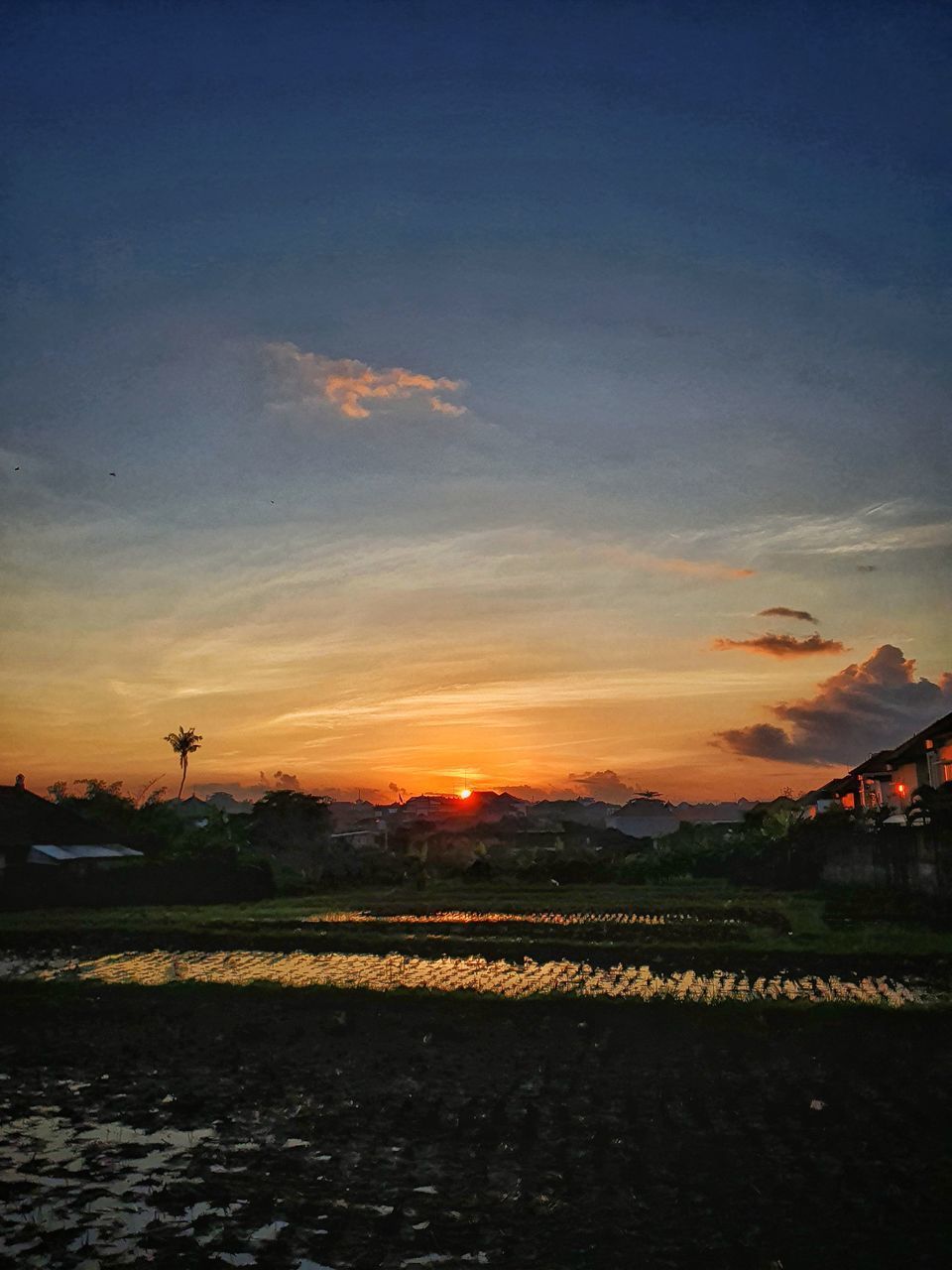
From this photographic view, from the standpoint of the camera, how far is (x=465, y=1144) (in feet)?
27.1

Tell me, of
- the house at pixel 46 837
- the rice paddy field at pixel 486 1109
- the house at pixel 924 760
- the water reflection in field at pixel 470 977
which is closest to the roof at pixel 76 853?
the house at pixel 46 837

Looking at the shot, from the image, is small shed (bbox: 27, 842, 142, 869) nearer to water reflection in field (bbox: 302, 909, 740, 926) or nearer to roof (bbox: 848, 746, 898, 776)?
water reflection in field (bbox: 302, 909, 740, 926)

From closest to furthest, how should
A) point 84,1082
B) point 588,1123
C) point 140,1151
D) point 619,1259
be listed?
point 619,1259
point 140,1151
point 588,1123
point 84,1082

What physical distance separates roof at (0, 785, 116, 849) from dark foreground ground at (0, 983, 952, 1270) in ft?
76.2

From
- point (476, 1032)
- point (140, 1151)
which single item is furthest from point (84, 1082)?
point (476, 1032)

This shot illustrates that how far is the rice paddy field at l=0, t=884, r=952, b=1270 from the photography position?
642 cm

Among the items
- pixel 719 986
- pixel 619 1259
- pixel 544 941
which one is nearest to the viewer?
pixel 619 1259

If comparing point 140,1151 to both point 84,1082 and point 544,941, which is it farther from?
point 544,941

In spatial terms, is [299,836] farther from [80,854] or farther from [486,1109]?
[486,1109]

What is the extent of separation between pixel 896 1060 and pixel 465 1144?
525cm

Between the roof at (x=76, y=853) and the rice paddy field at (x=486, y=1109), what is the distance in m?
15.5

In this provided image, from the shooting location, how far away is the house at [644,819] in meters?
123

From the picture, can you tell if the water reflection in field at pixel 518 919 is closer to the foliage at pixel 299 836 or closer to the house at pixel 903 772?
the house at pixel 903 772

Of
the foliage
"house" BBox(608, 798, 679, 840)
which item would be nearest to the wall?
the foliage
